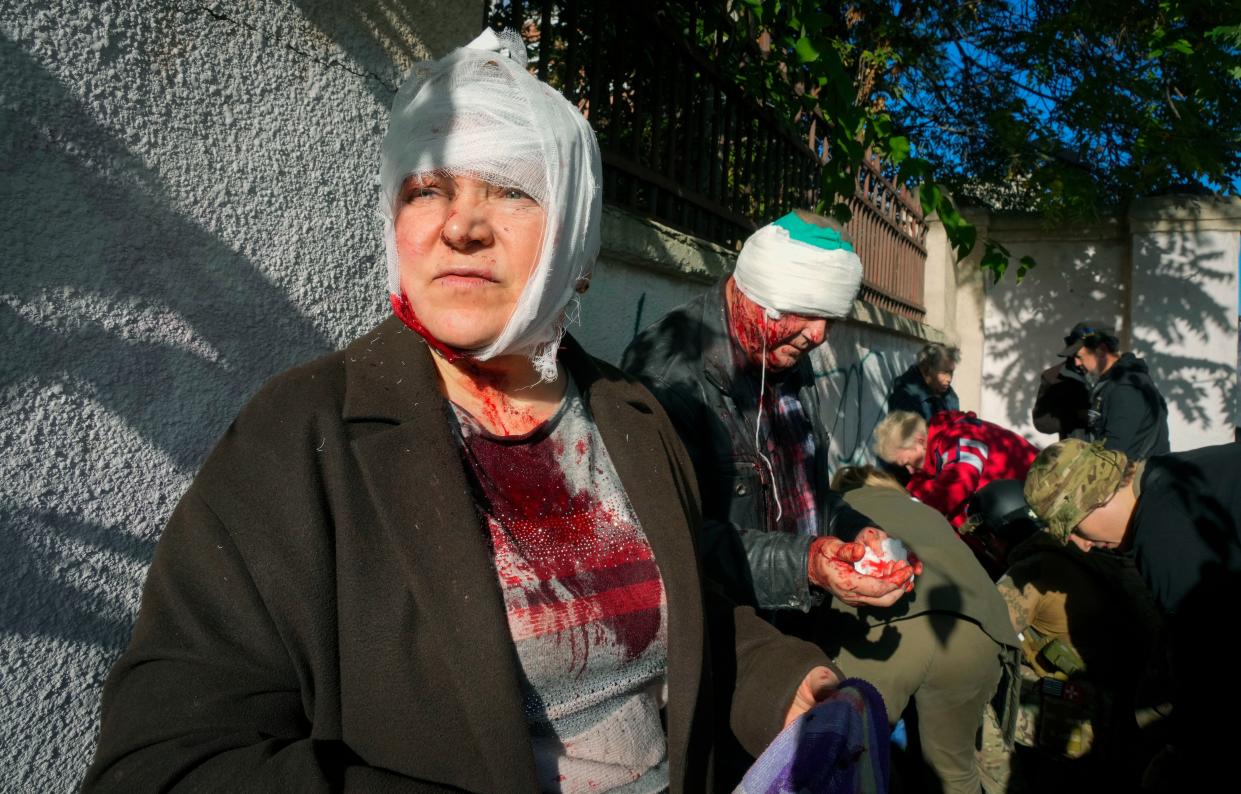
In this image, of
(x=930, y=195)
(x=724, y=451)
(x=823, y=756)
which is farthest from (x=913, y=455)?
(x=823, y=756)

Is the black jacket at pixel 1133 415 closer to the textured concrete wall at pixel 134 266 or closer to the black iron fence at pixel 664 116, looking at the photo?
the black iron fence at pixel 664 116

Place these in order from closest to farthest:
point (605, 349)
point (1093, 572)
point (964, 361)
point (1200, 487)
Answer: point (1200, 487)
point (605, 349)
point (1093, 572)
point (964, 361)

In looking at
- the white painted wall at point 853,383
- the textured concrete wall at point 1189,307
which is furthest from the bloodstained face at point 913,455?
the textured concrete wall at point 1189,307

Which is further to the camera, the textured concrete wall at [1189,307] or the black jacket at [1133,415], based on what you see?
the textured concrete wall at [1189,307]

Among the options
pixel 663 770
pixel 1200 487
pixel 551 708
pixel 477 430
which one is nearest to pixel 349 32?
pixel 477 430

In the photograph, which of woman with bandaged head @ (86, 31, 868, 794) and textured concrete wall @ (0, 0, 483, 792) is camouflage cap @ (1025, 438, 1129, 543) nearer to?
woman with bandaged head @ (86, 31, 868, 794)

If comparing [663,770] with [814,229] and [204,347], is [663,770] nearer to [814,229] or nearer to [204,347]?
[204,347]

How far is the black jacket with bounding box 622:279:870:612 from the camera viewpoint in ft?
7.00

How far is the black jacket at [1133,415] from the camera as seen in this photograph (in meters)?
5.81

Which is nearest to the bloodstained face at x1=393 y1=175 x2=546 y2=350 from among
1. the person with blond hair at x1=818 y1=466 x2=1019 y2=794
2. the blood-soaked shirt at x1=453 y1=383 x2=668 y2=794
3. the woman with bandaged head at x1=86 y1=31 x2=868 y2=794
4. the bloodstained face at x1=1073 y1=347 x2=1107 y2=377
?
the woman with bandaged head at x1=86 y1=31 x2=868 y2=794

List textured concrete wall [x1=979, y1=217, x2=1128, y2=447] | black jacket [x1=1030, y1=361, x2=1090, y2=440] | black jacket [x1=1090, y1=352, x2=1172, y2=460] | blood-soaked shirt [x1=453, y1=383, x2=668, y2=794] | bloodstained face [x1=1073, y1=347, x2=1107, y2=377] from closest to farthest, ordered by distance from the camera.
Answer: blood-soaked shirt [x1=453, y1=383, x2=668, y2=794] < black jacket [x1=1090, y1=352, x2=1172, y2=460] < bloodstained face [x1=1073, y1=347, x2=1107, y2=377] < black jacket [x1=1030, y1=361, x2=1090, y2=440] < textured concrete wall [x1=979, y1=217, x2=1128, y2=447]

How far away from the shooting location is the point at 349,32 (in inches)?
78.8

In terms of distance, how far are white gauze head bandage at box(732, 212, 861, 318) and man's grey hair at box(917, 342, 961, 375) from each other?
12.6ft

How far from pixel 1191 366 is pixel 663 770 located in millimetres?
10707
